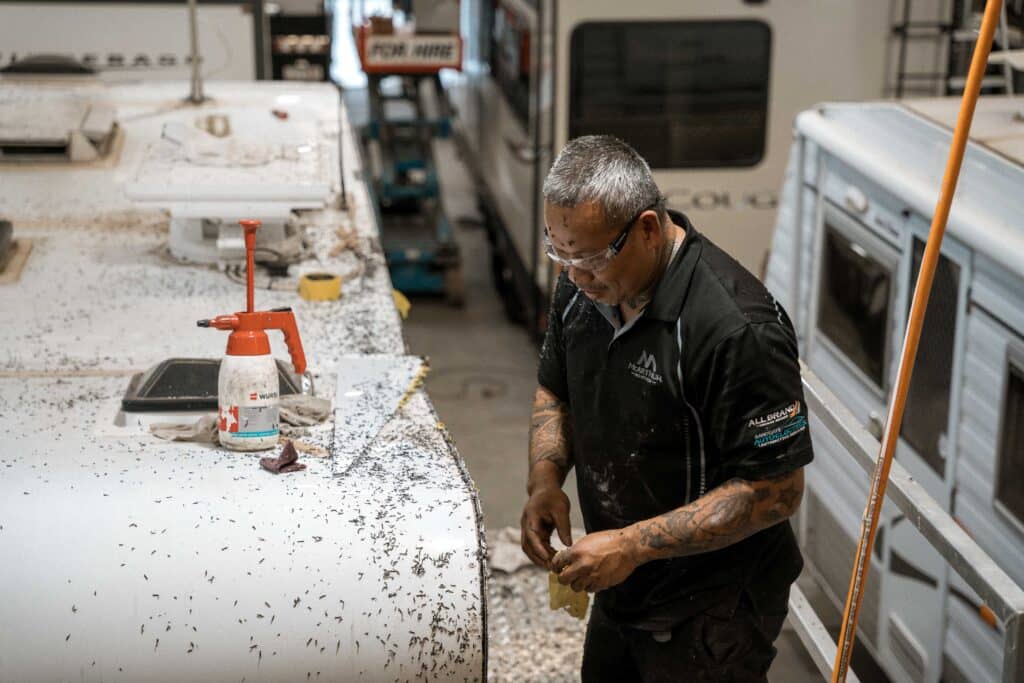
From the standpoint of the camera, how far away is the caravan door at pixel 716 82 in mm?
6535

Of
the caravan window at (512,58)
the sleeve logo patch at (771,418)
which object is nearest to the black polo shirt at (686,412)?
the sleeve logo patch at (771,418)

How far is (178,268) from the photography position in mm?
3896

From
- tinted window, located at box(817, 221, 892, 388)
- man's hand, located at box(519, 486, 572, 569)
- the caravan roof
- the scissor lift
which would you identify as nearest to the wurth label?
man's hand, located at box(519, 486, 572, 569)

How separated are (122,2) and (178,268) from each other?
3.81 m

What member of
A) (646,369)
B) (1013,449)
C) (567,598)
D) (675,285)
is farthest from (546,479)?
(1013,449)

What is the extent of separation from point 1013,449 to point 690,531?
92cm

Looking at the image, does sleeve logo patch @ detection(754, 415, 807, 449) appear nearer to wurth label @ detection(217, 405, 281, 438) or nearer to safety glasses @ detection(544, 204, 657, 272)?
safety glasses @ detection(544, 204, 657, 272)

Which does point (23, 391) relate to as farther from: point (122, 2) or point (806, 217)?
point (122, 2)

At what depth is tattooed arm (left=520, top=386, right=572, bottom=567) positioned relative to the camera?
9.05ft

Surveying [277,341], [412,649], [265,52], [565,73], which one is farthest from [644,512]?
[265,52]

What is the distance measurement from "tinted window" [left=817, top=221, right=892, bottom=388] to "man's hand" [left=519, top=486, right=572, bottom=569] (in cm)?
142

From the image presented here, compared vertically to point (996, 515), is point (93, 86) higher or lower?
higher

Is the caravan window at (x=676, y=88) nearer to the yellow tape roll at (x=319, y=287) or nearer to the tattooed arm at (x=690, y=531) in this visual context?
the yellow tape roll at (x=319, y=287)

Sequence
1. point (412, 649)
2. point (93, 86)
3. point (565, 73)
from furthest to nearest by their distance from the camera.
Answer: point (565, 73) < point (93, 86) < point (412, 649)
